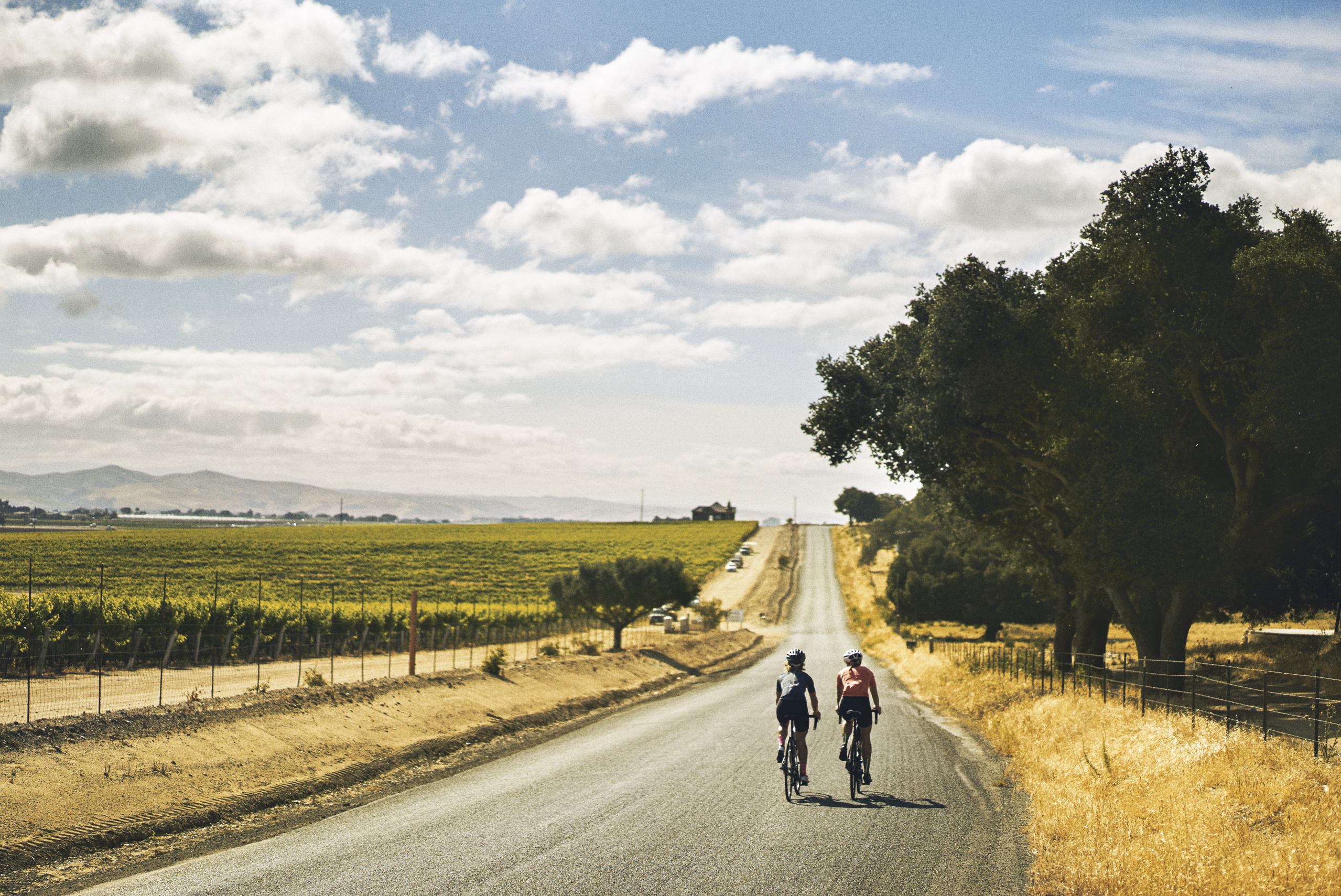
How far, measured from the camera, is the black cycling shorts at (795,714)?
1382 cm

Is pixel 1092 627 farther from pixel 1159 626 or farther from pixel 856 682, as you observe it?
pixel 856 682

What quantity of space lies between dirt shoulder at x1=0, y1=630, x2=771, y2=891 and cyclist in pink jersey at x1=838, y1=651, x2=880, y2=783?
909cm

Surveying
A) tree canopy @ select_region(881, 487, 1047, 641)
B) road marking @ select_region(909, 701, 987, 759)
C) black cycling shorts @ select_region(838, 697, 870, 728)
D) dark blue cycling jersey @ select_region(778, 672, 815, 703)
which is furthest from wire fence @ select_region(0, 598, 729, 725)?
tree canopy @ select_region(881, 487, 1047, 641)

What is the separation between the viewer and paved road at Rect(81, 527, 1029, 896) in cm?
984

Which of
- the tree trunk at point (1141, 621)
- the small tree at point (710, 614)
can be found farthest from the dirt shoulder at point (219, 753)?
the small tree at point (710, 614)

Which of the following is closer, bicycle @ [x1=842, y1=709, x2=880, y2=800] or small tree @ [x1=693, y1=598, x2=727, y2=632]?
bicycle @ [x1=842, y1=709, x2=880, y2=800]

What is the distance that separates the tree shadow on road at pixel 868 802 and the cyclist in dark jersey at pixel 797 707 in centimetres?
28

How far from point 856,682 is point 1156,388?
14.3 meters

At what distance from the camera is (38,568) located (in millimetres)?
84875

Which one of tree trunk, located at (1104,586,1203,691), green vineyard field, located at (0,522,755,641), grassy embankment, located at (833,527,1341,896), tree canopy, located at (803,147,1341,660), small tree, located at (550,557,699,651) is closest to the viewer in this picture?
grassy embankment, located at (833,527,1341,896)

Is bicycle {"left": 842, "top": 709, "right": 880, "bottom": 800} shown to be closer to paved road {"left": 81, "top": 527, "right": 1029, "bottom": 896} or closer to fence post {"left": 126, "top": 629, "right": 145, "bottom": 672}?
paved road {"left": 81, "top": 527, "right": 1029, "bottom": 896}

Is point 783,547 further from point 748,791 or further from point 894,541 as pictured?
point 748,791

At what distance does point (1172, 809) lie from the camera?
1149 cm

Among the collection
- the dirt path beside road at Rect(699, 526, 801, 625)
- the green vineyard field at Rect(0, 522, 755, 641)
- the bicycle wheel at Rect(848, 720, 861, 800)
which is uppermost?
the bicycle wheel at Rect(848, 720, 861, 800)
